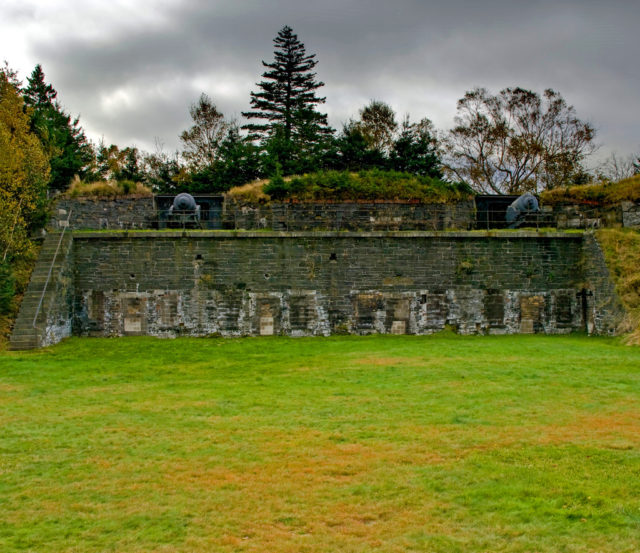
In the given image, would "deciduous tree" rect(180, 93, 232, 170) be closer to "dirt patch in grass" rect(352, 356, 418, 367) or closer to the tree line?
the tree line

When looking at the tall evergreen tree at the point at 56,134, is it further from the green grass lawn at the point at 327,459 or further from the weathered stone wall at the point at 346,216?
the green grass lawn at the point at 327,459

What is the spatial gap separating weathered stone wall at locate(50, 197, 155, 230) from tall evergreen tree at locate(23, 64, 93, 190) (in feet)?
11.3

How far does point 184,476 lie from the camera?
6.34 metres

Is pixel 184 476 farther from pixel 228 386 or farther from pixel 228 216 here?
pixel 228 216

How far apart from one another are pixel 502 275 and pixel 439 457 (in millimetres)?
13656

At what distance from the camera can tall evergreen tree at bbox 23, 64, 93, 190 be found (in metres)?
29.4

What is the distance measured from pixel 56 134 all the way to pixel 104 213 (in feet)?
34.3

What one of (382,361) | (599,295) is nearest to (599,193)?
(599,295)

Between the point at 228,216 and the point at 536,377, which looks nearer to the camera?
the point at 536,377

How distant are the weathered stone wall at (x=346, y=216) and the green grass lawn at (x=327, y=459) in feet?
32.2

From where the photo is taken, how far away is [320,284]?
62.7 feet

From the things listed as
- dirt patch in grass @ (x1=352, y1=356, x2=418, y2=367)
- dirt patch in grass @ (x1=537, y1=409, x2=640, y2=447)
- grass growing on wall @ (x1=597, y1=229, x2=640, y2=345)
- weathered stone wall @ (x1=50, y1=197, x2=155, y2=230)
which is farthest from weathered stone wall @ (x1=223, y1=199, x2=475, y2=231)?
dirt patch in grass @ (x1=537, y1=409, x2=640, y2=447)

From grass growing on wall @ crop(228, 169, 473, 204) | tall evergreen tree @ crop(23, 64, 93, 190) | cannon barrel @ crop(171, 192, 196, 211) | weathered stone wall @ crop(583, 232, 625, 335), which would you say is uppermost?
tall evergreen tree @ crop(23, 64, 93, 190)

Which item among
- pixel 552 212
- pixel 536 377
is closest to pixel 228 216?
pixel 552 212
